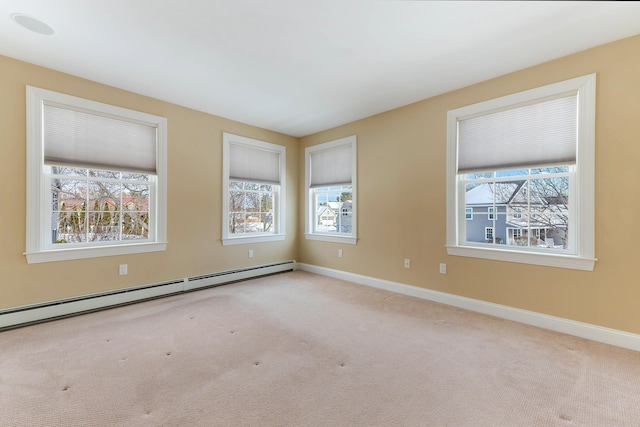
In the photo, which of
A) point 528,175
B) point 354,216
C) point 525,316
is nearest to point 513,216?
point 528,175

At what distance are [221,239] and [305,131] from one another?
7.88 ft

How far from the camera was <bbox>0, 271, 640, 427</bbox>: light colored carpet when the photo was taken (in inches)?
60.1

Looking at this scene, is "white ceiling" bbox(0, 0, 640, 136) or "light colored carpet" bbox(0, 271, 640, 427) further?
"white ceiling" bbox(0, 0, 640, 136)

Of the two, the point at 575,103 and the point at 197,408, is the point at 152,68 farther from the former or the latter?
the point at 575,103

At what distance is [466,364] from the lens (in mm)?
2033

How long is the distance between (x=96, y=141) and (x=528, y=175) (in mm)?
4877

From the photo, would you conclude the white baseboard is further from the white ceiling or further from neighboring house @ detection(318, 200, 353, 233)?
the white ceiling

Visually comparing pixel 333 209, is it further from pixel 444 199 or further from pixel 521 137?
pixel 521 137

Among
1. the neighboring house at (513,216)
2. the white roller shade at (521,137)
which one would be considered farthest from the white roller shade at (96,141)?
the neighboring house at (513,216)

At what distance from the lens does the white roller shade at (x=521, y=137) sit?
2592mm

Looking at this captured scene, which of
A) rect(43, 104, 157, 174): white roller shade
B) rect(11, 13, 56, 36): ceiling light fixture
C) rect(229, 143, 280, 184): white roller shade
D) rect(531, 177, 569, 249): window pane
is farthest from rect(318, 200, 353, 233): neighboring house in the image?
rect(11, 13, 56, 36): ceiling light fixture

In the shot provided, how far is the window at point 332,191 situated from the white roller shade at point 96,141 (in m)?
2.57

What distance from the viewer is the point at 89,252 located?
10.0 ft

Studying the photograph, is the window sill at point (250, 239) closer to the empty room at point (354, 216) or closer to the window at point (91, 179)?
the empty room at point (354, 216)
